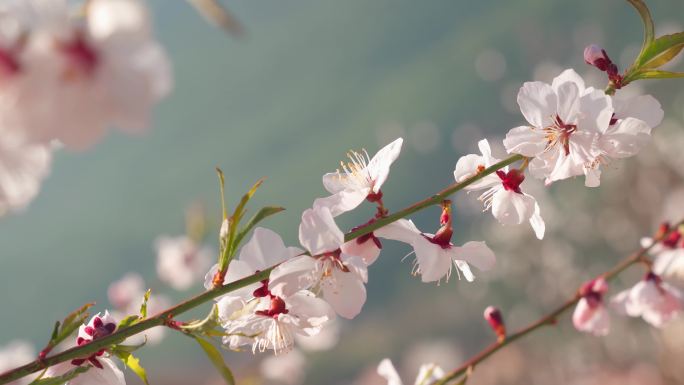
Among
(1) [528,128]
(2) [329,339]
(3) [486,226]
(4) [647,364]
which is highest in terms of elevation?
(3) [486,226]

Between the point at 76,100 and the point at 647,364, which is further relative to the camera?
the point at 647,364

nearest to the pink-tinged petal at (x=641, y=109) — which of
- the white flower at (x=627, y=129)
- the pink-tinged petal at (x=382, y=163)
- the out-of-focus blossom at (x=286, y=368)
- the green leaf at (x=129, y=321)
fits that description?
the white flower at (x=627, y=129)

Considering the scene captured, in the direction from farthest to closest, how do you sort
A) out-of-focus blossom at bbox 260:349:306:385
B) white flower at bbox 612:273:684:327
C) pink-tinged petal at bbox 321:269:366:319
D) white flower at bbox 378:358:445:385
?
1. out-of-focus blossom at bbox 260:349:306:385
2. white flower at bbox 612:273:684:327
3. white flower at bbox 378:358:445:385
4. pink-tinged petal at bbox 321:269:366:319

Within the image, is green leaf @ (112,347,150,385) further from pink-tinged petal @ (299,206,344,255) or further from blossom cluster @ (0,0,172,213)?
blossom cluster @ (0,0,172,213)

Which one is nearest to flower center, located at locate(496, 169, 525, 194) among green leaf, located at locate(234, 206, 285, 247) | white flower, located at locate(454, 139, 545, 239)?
white flower, located at locate(454, 139, 545, 239)

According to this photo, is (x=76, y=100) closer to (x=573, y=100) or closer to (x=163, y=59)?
(x=163, y=59)

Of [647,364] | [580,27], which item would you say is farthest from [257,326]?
[580,27]
